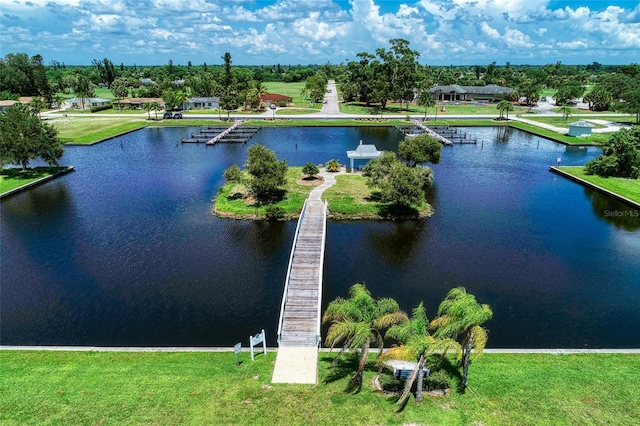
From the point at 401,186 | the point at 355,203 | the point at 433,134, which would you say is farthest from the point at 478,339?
the point at 433,134

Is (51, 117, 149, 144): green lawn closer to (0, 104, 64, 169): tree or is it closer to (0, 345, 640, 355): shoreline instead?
(0, 104, 64, 169): tree

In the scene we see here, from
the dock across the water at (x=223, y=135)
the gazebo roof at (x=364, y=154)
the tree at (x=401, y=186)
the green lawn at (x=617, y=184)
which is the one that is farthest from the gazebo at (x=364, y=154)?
the dock across the water at (x=223, y=135)

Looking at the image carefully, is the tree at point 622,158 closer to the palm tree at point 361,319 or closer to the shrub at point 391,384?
the palm tree at point 361,319

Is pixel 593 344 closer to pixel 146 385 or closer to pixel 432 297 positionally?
pixel 432 297

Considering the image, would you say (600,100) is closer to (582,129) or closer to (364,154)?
(582,129)

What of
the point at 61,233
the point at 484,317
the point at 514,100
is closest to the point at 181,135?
the point at 61,233

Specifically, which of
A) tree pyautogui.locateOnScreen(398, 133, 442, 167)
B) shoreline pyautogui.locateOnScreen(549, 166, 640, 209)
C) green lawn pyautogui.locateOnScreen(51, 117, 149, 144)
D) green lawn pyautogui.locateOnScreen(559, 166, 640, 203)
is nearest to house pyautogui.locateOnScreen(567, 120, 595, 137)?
shoreline pyautogui.locateOnScreen(549, 166, 640, 209)
